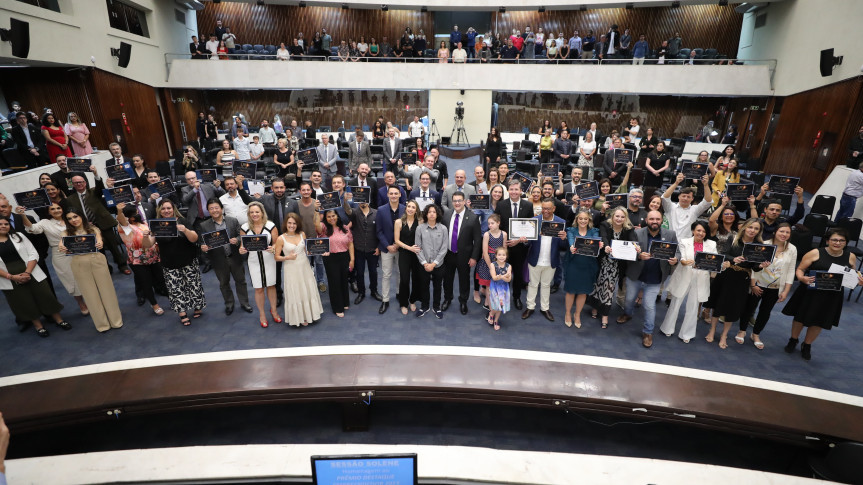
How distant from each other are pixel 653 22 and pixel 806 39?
6.78 m

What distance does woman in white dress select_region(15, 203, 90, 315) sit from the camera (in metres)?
4.85

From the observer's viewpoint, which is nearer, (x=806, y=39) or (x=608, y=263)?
(x=608, y=263)

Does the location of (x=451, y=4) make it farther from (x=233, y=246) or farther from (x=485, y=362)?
(x=485, y=362)

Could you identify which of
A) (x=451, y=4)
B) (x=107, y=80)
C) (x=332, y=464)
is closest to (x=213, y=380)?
(x=332, y=464)

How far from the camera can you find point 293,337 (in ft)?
16.3

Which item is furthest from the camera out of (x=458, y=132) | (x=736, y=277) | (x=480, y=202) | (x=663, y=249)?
(x=458, y=132)

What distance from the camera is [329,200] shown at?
4.86 meters

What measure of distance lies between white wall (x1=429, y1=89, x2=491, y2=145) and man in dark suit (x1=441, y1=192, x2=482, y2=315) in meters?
12.1

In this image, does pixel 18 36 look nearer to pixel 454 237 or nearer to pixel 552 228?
pixel 454 237

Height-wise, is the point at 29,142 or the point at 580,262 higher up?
the point at 29,142

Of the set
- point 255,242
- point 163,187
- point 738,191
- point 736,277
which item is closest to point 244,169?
point 163,187

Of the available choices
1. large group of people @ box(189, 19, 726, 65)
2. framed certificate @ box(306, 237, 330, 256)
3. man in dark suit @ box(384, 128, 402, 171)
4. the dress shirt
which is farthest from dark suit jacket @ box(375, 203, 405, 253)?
large group of people @ box(189, 19, 726, 65)

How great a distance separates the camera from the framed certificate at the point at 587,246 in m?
4.70

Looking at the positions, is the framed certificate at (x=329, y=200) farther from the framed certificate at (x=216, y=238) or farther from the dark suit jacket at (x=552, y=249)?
the dark suit jacket at (x=552, y=249)
